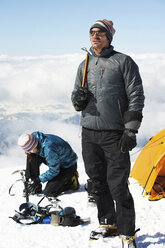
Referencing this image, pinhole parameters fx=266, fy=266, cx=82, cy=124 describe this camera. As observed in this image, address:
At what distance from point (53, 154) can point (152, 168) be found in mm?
1954

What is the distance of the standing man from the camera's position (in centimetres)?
284

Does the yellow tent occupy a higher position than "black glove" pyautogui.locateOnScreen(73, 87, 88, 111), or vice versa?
"black glove" pyautogui.locateOnScreen(73, 87, 88, 111)

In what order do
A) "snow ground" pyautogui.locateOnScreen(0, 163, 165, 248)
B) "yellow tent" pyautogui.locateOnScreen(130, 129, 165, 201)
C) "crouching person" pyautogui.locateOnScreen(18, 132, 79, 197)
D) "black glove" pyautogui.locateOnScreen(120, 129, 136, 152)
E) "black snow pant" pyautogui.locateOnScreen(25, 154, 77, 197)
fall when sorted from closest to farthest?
"black glove" pyautogui.locateOnScreen(120, 129, 136, 152) → "snow ground" pyautogui.locateOnScreen(0, 163, 165, 248) → "crouching person" pyautogui.locateOnScreen(18, 132, 79, 197) → "yellow tent" pyautogui.locateOnScreen(130, 129, 165, 201) → "black snow pant" pyautogui.locateOnScreen(25, 154, 77, 197)

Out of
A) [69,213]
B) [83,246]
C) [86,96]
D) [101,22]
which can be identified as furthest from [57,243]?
[101,22]

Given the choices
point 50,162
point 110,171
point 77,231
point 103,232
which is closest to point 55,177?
point 50,162

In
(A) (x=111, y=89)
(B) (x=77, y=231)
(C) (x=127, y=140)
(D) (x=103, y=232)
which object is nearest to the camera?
(C) (x=127, y=140)

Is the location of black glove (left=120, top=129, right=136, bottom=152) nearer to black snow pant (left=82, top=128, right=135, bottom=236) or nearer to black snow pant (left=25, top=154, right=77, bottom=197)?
black snow pant (left=82, top=128, right=135, bottom=236)

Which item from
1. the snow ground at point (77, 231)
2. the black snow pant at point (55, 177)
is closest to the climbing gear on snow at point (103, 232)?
the snow ground at point (77, 231)

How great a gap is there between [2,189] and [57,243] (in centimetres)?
298

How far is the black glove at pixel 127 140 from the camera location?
2799 millimetres

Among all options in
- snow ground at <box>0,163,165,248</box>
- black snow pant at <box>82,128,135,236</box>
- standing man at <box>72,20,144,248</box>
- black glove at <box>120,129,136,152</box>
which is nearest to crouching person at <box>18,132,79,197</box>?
snow ground at <box>0,163,165,248</box>

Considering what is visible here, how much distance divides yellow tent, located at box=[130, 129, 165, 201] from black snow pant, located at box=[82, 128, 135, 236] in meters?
2.09

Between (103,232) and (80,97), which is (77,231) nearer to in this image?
(103,232)

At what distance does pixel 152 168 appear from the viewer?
5.22m
